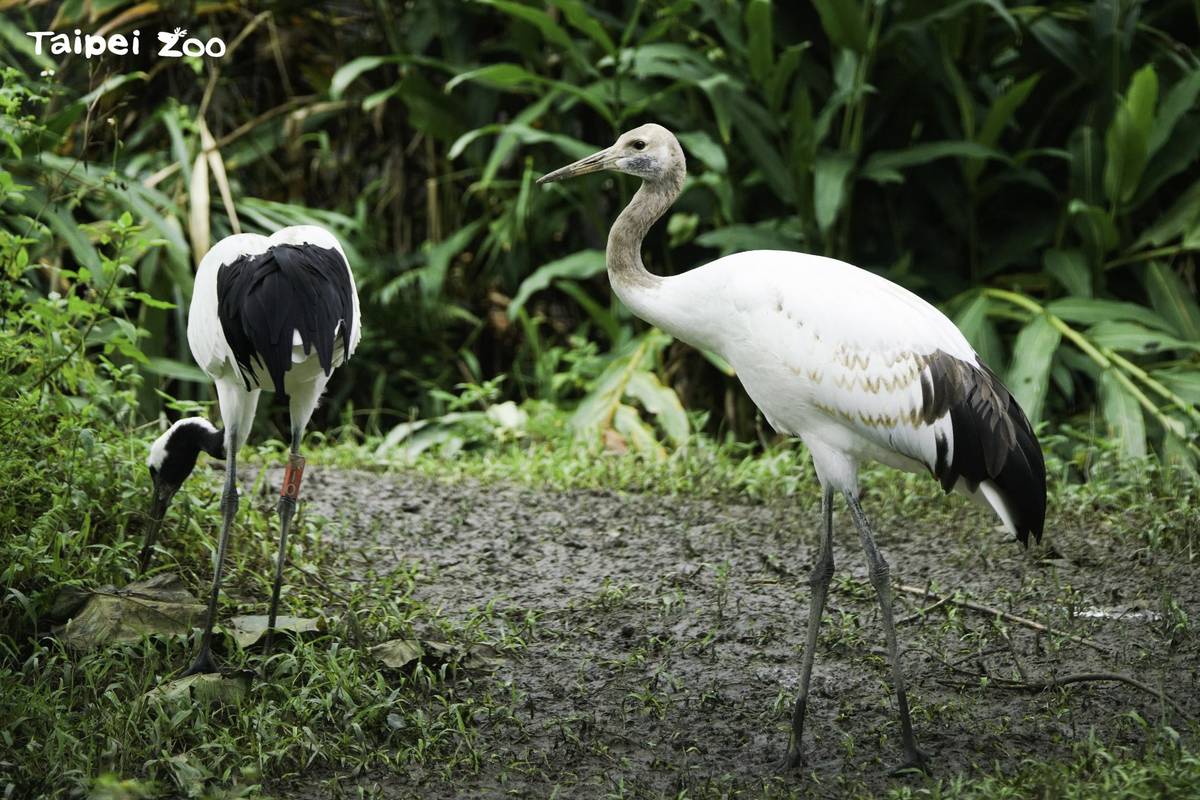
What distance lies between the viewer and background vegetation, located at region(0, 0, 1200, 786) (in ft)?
20.6

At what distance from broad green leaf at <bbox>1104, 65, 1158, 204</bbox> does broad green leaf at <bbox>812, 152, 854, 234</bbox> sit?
1215 mm

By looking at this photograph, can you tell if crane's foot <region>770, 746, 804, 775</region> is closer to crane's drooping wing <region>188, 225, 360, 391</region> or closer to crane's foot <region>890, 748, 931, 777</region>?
crane's foot <region>890, 748, 931, 777</region>

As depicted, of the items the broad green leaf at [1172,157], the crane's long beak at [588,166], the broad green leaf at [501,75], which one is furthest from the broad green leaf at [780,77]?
the crane's long beak at [588,166]

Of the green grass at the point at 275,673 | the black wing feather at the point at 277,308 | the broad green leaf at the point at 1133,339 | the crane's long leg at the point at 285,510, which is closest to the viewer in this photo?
the green grass at the point at 275,673

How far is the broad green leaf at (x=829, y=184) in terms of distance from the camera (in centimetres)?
624

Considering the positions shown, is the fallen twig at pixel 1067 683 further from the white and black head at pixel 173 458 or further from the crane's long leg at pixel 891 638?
the white and black head at pixel 173 458

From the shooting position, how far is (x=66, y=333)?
15.0 feet

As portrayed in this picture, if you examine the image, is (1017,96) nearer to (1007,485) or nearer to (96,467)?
(1007,485)

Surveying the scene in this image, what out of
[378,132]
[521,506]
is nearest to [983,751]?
[521,506]

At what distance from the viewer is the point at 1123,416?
5.88m

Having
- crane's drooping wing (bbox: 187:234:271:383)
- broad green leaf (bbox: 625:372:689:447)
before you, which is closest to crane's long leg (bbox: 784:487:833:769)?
crane's drooping wing (bbox: 187:234:271:383)

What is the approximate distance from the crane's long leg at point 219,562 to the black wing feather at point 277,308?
0.90 ft

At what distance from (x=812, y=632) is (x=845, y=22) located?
11.9ft

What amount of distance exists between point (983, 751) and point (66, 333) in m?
3.23
